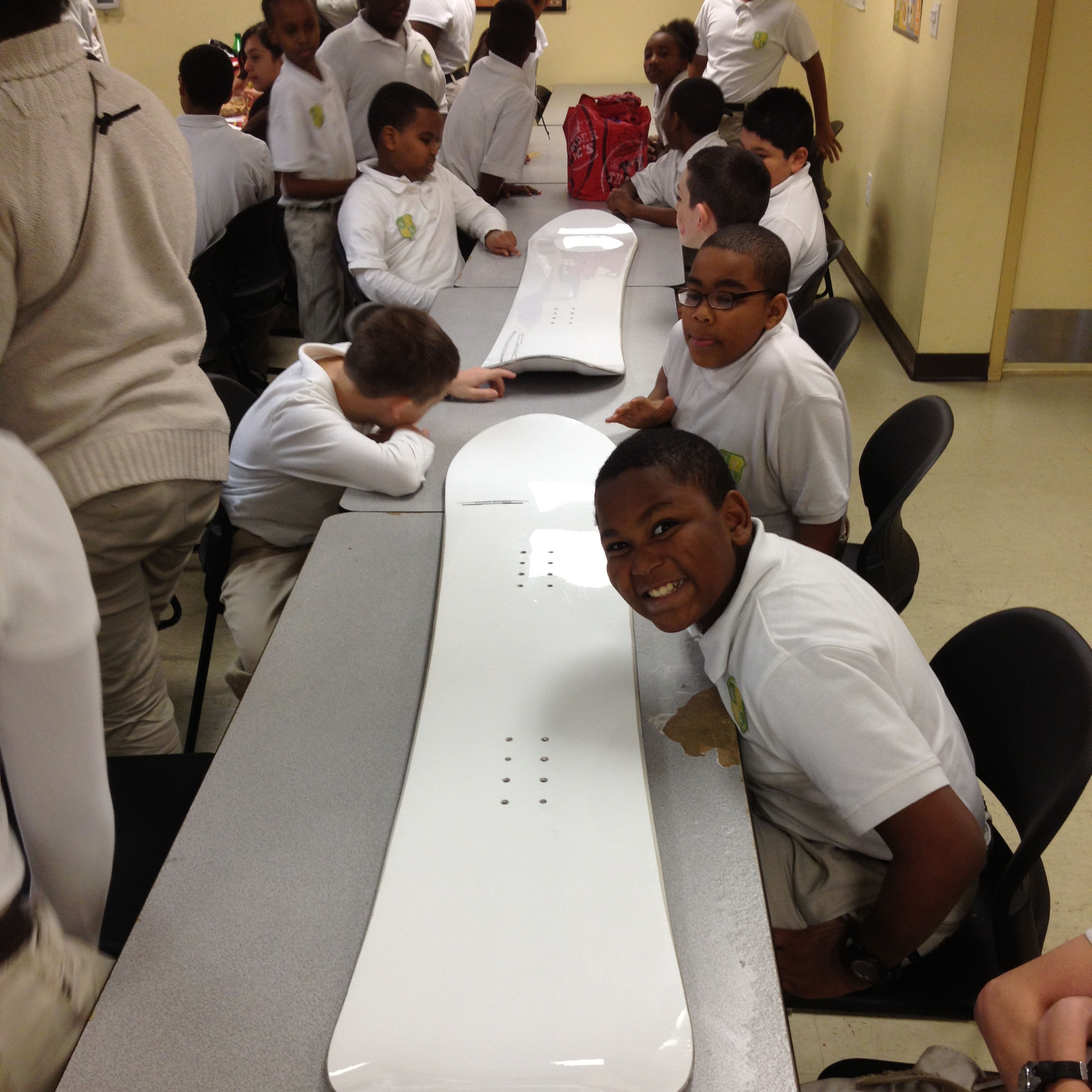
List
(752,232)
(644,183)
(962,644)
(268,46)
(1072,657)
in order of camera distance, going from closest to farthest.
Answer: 1. (1072,657)
2. (962,644)
3. (752,232)
4. (644,183)
5. (268,46)

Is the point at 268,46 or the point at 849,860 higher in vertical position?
the point at 268,46

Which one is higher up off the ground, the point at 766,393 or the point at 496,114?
the point at 496,114

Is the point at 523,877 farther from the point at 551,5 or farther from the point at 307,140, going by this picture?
the point at 551,5

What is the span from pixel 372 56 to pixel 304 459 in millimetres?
2367

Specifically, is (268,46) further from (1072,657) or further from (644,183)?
(1072,657)

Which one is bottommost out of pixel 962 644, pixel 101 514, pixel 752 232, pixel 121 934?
pixel 121 934

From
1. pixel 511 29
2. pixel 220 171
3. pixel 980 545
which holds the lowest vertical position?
pixel 980 545

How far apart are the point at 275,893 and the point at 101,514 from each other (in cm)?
66

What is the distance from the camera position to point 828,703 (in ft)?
3.35

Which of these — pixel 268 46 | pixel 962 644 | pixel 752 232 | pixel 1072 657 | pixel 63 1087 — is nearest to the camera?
pixel 63 1087

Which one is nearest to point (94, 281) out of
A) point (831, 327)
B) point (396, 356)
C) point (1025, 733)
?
point (396, 356)

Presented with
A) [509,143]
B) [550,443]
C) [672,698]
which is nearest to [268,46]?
[509,143]

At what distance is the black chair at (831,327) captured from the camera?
2.25 meters

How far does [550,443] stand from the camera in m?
1.84
